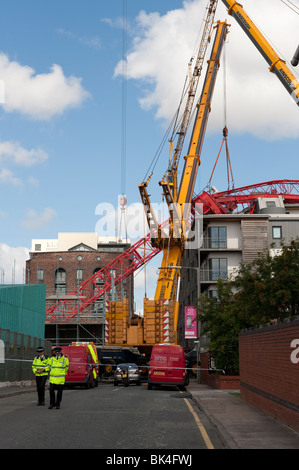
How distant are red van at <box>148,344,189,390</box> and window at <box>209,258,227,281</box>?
93.6ft

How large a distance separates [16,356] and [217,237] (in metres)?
32.0

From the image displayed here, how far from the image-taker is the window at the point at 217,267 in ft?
195

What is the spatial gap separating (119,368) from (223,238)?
Answer: 1028 inches

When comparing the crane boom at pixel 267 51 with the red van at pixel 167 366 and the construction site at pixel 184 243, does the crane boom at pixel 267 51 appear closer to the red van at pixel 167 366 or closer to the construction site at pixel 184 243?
the construction site at pixel 184 243

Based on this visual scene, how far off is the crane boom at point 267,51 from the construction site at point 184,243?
0.06 meters

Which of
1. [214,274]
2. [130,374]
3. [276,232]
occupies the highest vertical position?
[276,232]

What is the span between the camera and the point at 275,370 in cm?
1445

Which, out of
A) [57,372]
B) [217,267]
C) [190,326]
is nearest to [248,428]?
[57,372]

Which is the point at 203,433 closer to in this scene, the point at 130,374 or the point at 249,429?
the point at 249,429

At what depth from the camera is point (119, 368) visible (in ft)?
123

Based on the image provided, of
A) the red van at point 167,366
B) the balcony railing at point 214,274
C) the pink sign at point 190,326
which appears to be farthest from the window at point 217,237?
the red van at point 167,366

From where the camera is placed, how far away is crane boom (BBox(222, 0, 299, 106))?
115ft
